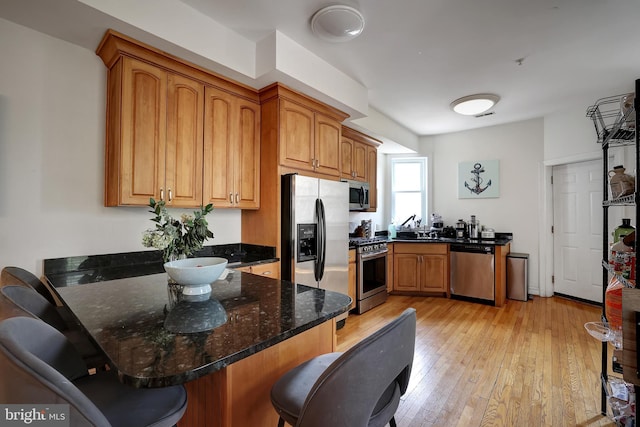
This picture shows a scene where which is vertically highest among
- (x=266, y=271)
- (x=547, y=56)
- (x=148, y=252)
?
(x=547, y=56)

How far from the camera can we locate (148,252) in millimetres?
2465

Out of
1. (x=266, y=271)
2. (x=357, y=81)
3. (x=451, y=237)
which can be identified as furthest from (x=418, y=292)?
(x=357, y=81)

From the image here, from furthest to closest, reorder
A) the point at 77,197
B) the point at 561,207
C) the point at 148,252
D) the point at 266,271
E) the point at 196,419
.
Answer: the point at 561,207 → the point at 266,271 → the point at 148,252 → the point at 77,197 → the point at 196,419

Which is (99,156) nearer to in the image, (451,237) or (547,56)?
(547,56)

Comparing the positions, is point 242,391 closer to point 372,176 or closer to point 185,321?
point 185,321

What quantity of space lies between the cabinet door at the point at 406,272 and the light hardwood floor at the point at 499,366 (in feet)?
1.83

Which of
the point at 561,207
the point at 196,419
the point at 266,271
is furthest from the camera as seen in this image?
the point at 561,207

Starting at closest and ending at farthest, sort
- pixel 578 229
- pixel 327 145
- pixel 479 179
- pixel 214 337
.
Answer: pixel 214 337, pixel 327 145, pixel 578 229, pixel 479 179

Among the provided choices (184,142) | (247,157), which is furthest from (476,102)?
(184,142)

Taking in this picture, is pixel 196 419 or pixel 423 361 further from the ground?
pixel 196 419

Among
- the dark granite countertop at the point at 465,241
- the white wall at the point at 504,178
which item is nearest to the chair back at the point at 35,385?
the dark granite countertop at the point at 465,241

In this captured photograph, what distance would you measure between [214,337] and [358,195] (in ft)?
11.3

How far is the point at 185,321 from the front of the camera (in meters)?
1.01

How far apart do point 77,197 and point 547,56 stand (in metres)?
4.11
